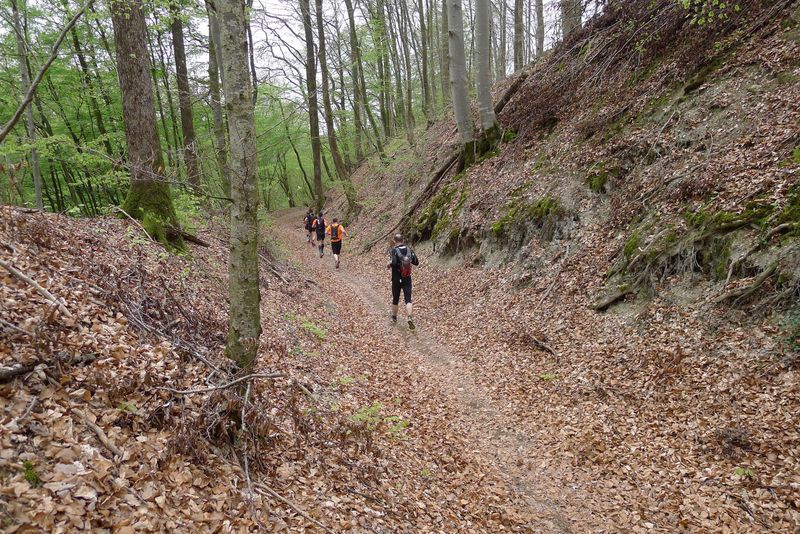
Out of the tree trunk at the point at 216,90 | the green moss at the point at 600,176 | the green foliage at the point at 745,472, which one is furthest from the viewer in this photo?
the tree trunk at the point at 216,90

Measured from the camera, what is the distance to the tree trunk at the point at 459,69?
1341 cm

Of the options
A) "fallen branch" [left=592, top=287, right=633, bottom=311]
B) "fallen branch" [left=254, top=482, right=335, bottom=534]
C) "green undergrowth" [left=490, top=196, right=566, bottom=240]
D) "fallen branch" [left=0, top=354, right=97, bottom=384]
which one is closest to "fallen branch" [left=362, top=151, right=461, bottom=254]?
"green undergrowth" [left=490, top=196, right=566, bottom=240]

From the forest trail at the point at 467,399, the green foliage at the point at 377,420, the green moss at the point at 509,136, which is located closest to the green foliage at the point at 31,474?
the green foliage at the point at 377,420

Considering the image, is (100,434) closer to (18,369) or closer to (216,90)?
(18,369)

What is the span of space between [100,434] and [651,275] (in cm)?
768

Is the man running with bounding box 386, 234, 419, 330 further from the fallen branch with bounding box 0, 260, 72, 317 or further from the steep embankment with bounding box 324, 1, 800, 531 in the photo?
the fallen branch with bounding box 0, 260, 72, 317

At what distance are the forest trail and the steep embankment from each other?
7.8 inches

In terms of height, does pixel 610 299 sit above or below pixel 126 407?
below

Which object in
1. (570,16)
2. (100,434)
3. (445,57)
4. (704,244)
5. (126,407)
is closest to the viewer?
(100,434)

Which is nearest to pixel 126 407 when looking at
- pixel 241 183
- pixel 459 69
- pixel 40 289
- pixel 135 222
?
pixel 40 289

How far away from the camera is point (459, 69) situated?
13922 millimetres

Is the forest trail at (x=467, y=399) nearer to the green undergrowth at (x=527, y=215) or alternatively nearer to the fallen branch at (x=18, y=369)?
the green undergrowth at (x=527, y=215)

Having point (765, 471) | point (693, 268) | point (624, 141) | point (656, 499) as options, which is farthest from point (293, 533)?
point (624, 141)

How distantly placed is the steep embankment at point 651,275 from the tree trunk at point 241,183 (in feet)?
13.3
